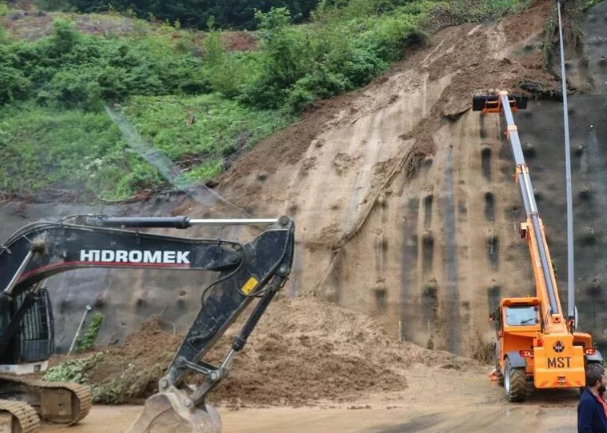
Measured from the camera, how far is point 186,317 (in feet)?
64.3

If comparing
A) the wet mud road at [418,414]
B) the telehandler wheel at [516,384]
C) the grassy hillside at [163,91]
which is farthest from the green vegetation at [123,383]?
the grassy hillside at [163,91]

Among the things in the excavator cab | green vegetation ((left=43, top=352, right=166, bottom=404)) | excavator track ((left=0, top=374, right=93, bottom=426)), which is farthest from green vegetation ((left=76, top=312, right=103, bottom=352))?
the excavator cab

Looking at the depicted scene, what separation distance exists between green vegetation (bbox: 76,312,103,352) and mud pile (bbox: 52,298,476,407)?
0.79 metres

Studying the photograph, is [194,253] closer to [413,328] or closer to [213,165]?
[413,328]

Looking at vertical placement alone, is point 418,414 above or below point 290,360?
below

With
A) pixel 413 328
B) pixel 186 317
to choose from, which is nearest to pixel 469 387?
pixel 413 328

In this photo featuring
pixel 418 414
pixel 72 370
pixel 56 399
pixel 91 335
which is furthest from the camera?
pixel 91 335

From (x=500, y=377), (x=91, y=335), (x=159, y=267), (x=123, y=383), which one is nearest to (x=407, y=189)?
(x=500, y=377)

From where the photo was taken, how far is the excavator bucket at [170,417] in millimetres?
10750

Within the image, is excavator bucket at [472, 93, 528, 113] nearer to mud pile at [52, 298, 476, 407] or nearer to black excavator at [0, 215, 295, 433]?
mud pile at [52, 298, 476, 407]

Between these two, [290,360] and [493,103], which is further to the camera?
[493,103]

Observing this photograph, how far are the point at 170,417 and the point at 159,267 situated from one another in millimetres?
1944

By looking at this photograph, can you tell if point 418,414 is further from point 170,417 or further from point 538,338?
point 170,417

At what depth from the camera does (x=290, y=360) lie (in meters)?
17.3
